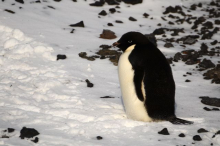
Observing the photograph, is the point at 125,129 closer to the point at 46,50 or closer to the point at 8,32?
the point at 46,50

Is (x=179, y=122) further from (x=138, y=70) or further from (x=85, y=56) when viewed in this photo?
(x=85, y=56)

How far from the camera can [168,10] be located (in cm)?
1037

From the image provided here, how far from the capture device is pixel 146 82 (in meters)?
4.00

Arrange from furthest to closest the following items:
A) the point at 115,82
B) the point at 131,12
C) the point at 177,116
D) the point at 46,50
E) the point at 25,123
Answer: the point at 131,12 → the point at 46,50 → the point at 115,82 → the point at 177,116 → the point at 25,123

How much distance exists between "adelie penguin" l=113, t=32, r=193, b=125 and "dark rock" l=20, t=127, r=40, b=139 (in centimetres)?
127

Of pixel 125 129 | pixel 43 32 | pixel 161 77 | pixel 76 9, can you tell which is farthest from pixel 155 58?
pixel 76 9

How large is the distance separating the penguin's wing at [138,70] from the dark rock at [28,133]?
50.8 inches

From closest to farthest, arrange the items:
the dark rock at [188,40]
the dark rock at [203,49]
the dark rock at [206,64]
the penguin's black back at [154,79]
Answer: the penguin's black back at [154,79] → the dark rock at [206,64] → the dark rock at [203,49] → the dark rock at [188,40]

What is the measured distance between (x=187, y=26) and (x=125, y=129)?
6.32 meters

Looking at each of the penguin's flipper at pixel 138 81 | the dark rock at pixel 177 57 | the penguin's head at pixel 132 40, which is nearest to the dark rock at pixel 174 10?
the dark rock at pixel 177 57

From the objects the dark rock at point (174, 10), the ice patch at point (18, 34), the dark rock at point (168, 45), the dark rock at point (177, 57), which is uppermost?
the dark rock at point (174, 10)

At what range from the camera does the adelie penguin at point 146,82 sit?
400 centimetres

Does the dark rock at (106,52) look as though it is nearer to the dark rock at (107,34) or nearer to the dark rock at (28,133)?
the dark rock at (107,34)

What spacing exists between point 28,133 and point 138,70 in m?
1.44
